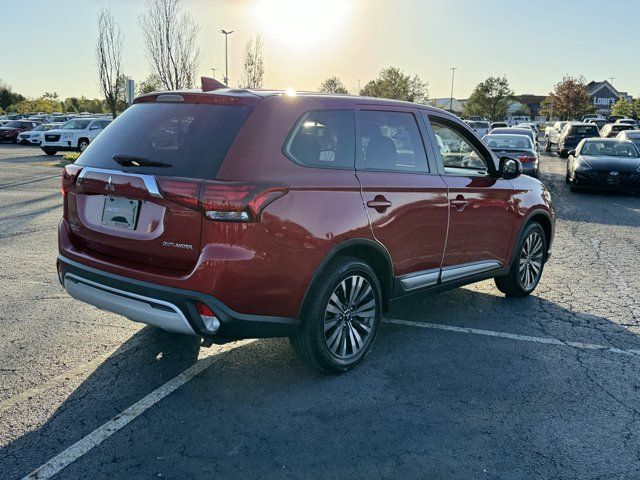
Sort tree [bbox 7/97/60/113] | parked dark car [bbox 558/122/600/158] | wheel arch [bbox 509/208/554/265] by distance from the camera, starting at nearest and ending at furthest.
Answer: wheel arch [bbox 509/208/554/265] < parked dark car [bbox 558/122/600/158] < tree [bbox 7/97/60/113]

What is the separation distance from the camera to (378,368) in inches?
164

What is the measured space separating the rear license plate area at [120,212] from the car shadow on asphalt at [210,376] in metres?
1.07

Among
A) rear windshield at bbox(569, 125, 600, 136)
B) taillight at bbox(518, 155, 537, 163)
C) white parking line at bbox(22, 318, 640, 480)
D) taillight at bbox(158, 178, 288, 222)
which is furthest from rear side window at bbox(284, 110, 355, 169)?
rear windshield at bbox(569, 125, 600, 136)

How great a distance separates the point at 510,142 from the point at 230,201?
14377 mm

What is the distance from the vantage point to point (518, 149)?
608 inches

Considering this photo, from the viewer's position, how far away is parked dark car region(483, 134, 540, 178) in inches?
587

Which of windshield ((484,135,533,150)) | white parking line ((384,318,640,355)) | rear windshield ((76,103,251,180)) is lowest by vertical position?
white parking line ((384,318,640,355))

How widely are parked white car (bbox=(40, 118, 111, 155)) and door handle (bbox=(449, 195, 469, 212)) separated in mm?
25614

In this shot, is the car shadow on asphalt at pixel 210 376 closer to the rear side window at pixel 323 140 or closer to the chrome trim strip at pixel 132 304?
the chrome trim strip at pixel 132 304

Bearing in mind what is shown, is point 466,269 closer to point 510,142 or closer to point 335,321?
point 335,321

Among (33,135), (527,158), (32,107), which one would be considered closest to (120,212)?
(527,158)

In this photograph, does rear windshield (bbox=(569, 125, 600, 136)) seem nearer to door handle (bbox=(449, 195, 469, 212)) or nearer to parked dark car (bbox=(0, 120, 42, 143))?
door handle (bbox=(449, 195, 469, 212))

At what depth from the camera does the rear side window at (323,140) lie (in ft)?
11.9

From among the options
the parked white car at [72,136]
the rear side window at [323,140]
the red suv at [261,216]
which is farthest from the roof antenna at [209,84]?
the parked white car at [72,136]
